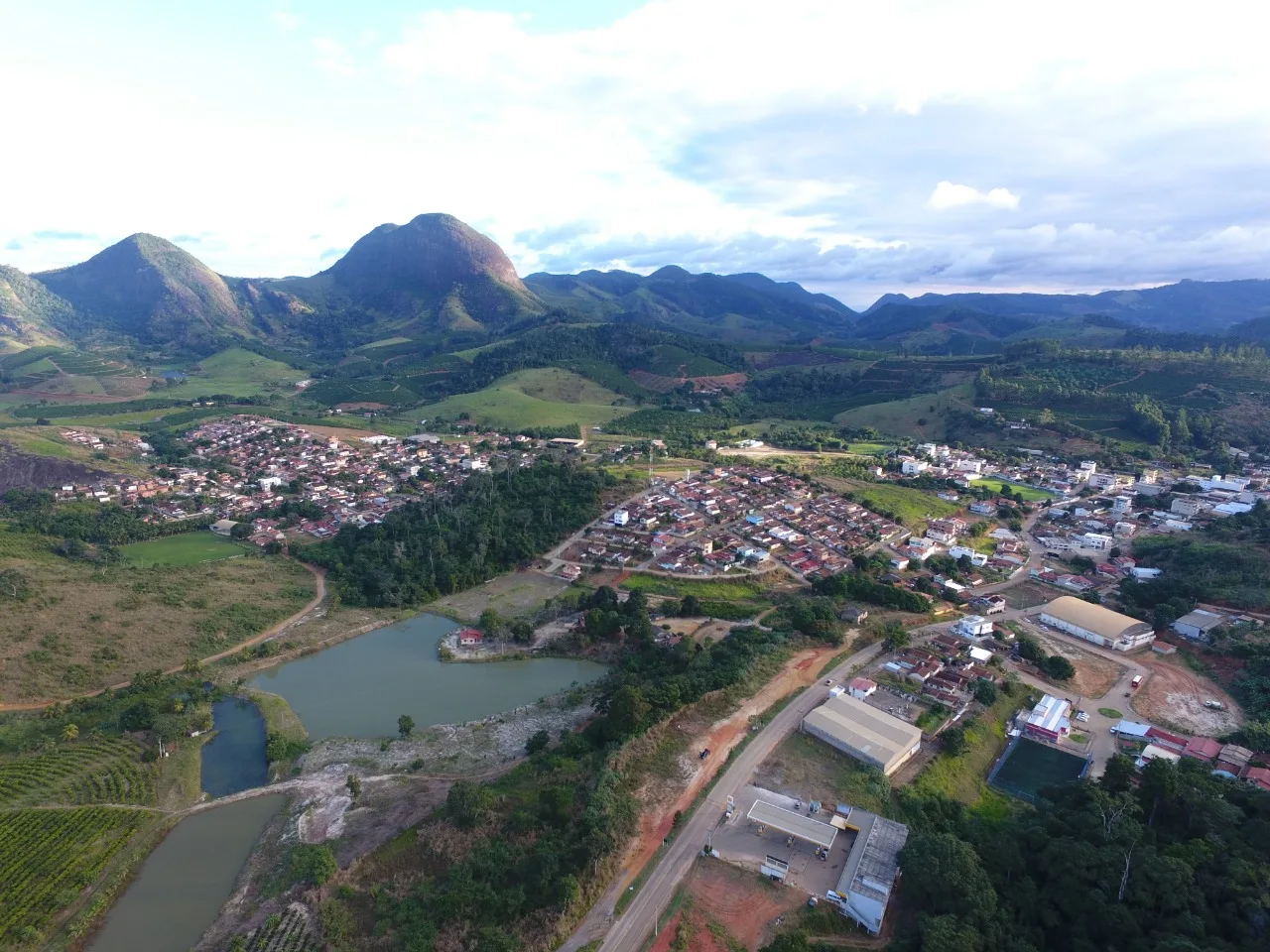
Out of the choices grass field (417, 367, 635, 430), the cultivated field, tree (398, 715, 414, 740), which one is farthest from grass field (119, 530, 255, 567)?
grass field (417, 367, 635, 430)

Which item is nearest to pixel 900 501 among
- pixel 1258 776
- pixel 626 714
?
pixel 1258 776

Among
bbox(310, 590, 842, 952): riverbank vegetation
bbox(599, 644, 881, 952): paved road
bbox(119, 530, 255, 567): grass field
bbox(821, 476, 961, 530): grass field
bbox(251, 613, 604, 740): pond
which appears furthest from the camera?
bbox(821, 476, 961, 530): grass field

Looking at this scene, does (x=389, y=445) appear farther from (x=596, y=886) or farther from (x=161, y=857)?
(x=596, y=886)

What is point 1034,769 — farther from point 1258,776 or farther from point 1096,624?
point 1096,624

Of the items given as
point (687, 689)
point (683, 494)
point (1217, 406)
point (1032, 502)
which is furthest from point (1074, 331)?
point (687, 689)

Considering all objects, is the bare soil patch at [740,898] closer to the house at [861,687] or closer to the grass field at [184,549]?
the house at [861,687]

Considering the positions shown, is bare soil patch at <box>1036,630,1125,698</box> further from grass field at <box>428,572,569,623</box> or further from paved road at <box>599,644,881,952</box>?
grass field at <box>428,572,569,623</box>
